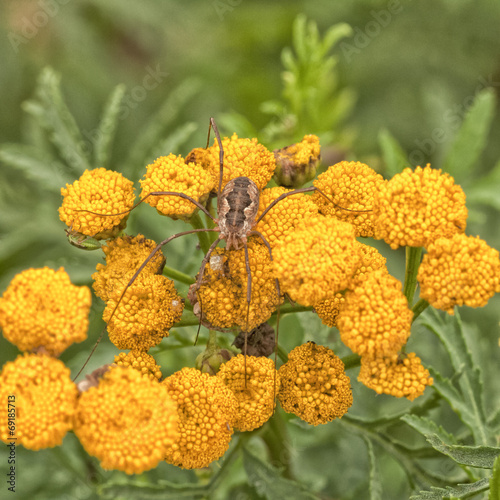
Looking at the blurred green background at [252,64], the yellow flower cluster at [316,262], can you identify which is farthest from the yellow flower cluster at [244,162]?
the blurred green background at [252,64]

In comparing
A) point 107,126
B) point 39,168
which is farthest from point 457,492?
point 39,168

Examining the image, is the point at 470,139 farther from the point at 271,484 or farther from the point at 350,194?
the point at 271,484

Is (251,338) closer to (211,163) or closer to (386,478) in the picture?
(211,163)

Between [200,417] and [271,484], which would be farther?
[271,484]

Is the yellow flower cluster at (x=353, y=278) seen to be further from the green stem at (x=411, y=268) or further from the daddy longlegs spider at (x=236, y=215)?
the daddy longlegs spider at (x=236, y=215)

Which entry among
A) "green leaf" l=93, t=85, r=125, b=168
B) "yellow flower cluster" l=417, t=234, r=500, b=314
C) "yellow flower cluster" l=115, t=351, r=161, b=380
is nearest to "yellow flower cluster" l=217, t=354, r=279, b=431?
"yellow flower cluster" l=115, t=351, r=161, b=380

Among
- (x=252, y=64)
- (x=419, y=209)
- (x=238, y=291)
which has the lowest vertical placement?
(x=238, y=291)
